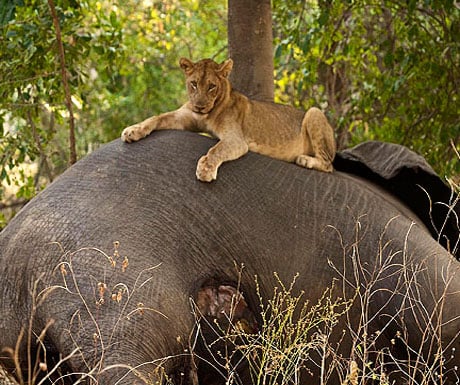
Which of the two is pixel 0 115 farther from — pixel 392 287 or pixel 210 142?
pixel 392 287

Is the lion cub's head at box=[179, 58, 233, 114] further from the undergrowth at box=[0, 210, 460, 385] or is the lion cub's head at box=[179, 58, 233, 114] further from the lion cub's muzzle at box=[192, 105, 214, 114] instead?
the undergrowth at box=[0, 210, 460, 385]

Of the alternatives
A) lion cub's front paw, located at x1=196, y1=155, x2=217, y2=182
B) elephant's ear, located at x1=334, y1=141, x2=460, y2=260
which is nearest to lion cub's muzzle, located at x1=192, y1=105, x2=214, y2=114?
lion cub's front paw, located at x1=196, y1=155, x2=217, y2=182

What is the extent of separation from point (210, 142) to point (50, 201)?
1.16 metres

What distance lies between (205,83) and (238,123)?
0.31 meters

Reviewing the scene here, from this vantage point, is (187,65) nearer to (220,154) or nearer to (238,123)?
(238,123)

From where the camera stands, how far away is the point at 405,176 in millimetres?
6641

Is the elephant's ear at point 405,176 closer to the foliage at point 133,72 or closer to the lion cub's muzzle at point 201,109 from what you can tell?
the lion cub's muzzle at point 201,109

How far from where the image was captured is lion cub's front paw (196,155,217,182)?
16.6 feet

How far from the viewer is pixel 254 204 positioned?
518 cm

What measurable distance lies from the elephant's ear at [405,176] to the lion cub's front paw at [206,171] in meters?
1.78

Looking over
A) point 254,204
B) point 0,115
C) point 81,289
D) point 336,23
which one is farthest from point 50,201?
point 336,23

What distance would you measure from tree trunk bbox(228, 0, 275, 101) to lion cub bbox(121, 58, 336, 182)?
0.89m

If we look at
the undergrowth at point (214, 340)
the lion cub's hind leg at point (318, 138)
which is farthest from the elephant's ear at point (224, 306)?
the lion cub's hind leg at point (318, 138)

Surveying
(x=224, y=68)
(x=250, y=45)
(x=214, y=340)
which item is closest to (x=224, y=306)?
(x=214, y=340)
